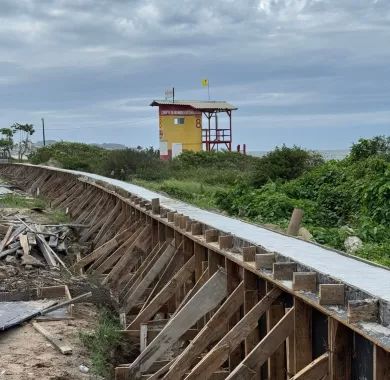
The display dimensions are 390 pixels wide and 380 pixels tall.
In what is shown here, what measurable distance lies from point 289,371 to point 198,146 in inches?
1785

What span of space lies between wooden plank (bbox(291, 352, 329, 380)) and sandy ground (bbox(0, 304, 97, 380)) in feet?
12.0

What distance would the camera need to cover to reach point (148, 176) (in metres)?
34.9

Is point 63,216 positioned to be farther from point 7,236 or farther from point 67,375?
point 67,375

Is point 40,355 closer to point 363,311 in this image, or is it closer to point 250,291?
point 250,291

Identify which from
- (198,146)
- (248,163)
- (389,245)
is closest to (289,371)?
(389,245)

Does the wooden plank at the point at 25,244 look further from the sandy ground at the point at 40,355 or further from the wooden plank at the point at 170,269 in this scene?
the sandy ground at the point at 40,355

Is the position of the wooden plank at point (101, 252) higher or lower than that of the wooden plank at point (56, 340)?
higher

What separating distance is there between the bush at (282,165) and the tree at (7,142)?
206ft

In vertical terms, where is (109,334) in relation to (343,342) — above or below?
below

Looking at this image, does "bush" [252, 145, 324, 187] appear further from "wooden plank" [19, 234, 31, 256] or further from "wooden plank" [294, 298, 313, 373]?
"wooden plank" [294, 298, 313, 373]

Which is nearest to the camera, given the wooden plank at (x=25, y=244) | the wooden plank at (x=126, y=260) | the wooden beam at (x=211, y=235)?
the wooden beam at (x=211, y=235)

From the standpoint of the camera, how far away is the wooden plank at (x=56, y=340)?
29.0 feet

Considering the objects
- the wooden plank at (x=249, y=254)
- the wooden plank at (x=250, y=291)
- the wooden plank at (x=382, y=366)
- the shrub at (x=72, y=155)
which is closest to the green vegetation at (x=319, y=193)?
the wooden plank at (x=250, y=291)

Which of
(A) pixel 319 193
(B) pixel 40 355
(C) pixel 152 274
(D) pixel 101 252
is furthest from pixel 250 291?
(A) pixel 319 193
